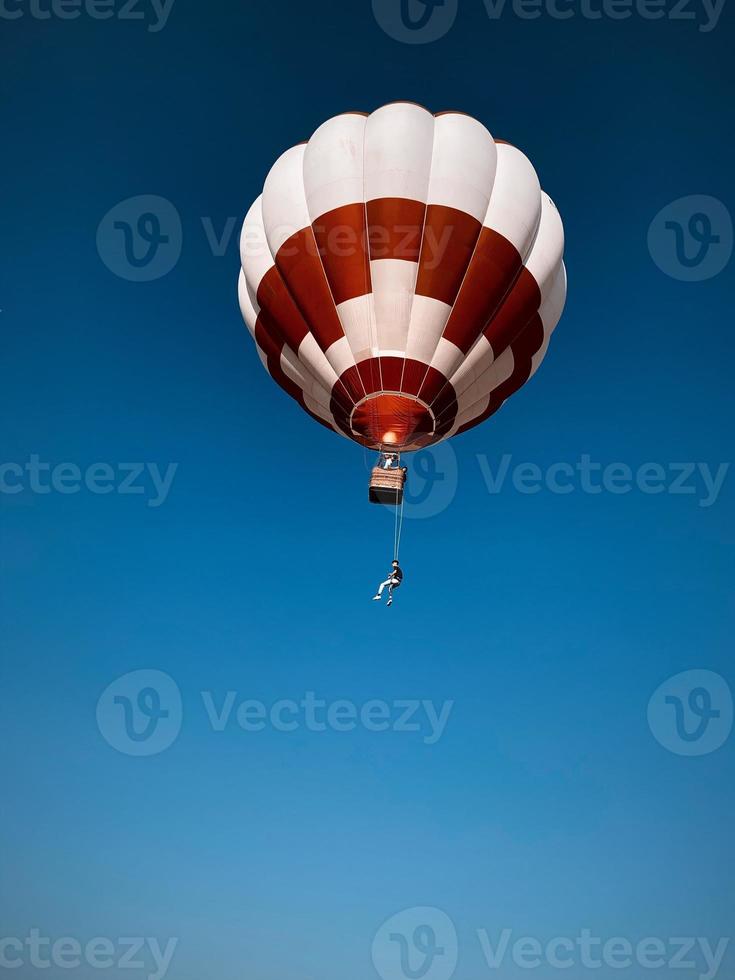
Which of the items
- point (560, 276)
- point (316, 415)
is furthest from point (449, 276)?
point (316, 415)

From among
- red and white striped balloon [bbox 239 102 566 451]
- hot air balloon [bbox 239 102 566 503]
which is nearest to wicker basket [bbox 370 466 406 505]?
hot air balloon [bbox 239 102 566 503]

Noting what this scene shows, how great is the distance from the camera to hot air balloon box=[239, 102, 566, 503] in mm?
8938

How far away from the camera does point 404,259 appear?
890 cm

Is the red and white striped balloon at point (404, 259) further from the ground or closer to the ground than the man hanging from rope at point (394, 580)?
further from the ground

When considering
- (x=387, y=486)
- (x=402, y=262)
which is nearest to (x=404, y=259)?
(x=402, y=262)

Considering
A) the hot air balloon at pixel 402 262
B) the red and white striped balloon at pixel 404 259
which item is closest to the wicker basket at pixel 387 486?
the hot air balloon at pixel 402 262

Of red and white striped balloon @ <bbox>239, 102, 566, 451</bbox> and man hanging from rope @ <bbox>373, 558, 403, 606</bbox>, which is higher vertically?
red and white striped balloon @ <bbox>239, 102, 566, 451</bbox>

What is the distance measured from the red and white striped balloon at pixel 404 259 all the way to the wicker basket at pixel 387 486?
369 millimetres

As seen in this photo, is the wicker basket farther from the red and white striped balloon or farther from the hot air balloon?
the red and white striped balloon

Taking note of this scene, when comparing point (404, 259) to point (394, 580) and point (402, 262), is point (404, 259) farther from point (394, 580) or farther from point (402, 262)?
point (394, 580)

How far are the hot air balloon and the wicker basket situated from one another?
0.05 feet

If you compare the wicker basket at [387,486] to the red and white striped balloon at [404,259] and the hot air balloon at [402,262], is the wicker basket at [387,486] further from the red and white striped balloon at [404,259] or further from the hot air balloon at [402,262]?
the red and white striped balloon at [404,259]

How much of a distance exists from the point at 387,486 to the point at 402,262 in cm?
281

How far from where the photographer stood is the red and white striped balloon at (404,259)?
8938 mm
